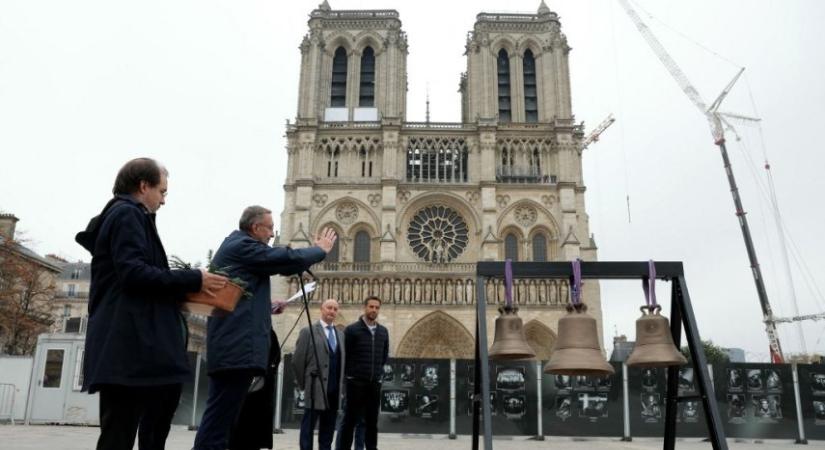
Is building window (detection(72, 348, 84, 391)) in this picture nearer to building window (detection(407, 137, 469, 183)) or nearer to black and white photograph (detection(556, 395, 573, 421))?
black and white photograph (detection(556, 395, 573, 421))

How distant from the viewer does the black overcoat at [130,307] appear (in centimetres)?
273

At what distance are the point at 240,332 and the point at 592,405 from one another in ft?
32.4

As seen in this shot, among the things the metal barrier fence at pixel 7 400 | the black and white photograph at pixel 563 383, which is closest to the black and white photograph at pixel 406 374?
the black and white photograph at pixel 563 383

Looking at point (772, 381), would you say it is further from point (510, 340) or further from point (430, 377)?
point (510, 340)

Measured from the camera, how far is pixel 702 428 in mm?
11938

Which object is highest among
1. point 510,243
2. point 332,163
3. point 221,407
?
point 332,163

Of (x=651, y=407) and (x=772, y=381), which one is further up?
(x=772, y=381)

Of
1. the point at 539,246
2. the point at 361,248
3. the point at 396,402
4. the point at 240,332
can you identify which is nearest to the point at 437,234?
the point at 361,248

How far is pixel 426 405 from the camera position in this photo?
1260 centimetres

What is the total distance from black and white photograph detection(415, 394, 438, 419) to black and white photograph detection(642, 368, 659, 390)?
3.89 m

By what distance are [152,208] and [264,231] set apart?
3.56 feet

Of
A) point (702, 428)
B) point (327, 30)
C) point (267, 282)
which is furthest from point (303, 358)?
point (327, 30)

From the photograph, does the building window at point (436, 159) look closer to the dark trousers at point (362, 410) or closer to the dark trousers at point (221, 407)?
the dark trousers at point (362, 410)

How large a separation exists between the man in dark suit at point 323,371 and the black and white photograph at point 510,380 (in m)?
6.28
